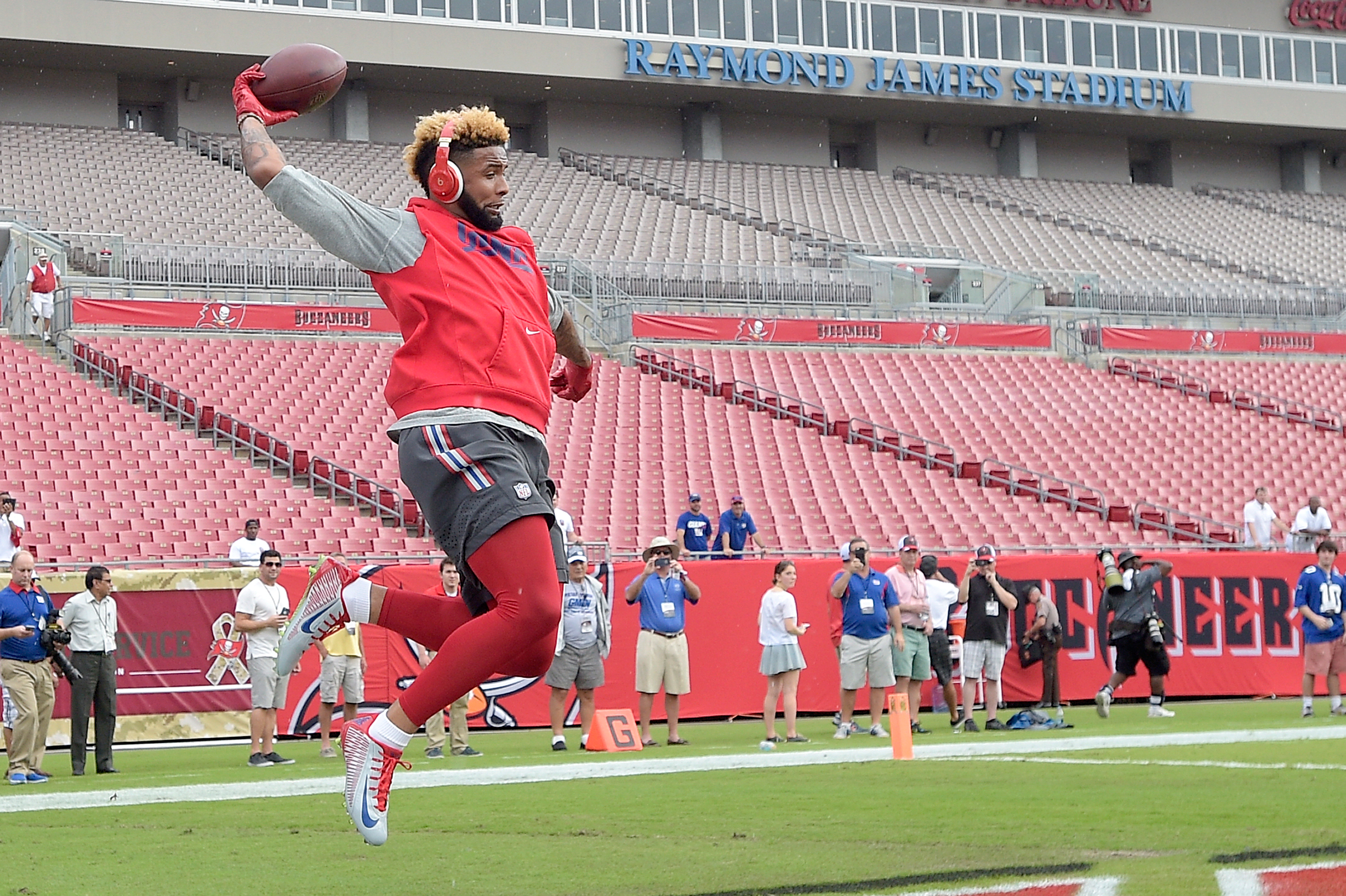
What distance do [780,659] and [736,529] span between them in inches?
180

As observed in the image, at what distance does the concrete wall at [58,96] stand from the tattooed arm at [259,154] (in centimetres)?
3600

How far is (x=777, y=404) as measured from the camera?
83.7 feet

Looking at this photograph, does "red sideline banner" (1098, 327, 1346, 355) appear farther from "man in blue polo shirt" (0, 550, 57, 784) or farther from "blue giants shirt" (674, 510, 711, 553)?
"man in blue polo shirt" (0, 550, 57, 784)

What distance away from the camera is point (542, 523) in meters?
4.70

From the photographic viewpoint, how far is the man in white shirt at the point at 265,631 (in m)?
12.2

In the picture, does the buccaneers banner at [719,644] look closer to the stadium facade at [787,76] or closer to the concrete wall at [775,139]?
the stadium facade at [787,76]

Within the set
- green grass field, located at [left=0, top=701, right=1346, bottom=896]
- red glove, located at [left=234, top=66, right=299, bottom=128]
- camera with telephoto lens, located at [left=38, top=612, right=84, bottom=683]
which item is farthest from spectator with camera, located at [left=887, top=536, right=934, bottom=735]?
red glove, located at [left=234, top=66, right=299, bottom=128]

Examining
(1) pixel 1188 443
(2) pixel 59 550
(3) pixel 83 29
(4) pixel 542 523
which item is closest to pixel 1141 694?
(1) pixel 1188 443

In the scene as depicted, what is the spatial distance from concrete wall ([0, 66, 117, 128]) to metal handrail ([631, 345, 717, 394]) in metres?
17.8

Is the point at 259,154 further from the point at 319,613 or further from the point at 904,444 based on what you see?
the point at 904,444

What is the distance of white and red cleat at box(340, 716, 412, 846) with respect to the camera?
468 centimetres

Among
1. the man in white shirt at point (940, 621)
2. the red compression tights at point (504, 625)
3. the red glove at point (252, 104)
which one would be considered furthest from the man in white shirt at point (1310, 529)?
the red glove at point (252, 104)

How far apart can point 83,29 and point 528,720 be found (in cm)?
2614

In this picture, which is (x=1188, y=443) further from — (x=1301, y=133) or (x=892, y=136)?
(x=1301, y=133)
